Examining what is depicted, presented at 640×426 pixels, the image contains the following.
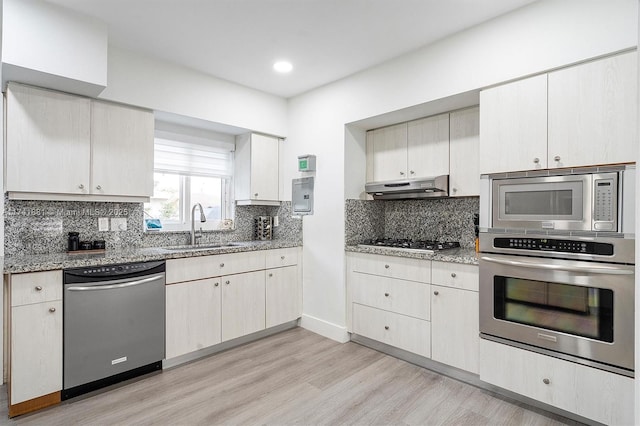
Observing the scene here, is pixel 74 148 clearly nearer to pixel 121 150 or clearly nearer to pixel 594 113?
pixel 121 150

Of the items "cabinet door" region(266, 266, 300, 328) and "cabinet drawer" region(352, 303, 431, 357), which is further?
"cabinet door" region(266, 266, 300, 328)

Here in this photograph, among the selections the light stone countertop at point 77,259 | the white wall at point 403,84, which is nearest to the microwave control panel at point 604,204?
the white wall at point 403,84

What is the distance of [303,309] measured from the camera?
4.02m

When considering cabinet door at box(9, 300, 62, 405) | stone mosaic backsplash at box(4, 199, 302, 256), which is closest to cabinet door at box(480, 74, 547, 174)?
stone mosaic backsplash at box(4, 199, 302, 256)

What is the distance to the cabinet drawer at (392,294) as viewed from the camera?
9.93 feet

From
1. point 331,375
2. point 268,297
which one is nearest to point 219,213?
point 268,297

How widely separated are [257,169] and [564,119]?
274 cm

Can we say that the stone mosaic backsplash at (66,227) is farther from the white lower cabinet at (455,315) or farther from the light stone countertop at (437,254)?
the white lower cabinet at (455,315)

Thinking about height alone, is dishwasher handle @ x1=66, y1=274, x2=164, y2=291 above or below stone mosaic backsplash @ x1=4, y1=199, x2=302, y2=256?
below

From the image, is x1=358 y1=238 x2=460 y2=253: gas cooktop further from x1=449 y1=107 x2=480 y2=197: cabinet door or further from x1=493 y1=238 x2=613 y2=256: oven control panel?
x1=493 y1=238 x2=613 y2=256: oven control panel

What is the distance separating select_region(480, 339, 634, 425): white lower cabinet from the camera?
6.94ft

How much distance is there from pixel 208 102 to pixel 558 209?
2.95 metres

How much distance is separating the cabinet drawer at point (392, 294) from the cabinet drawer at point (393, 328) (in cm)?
5

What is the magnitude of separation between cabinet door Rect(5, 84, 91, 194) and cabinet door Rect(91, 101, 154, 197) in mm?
68
